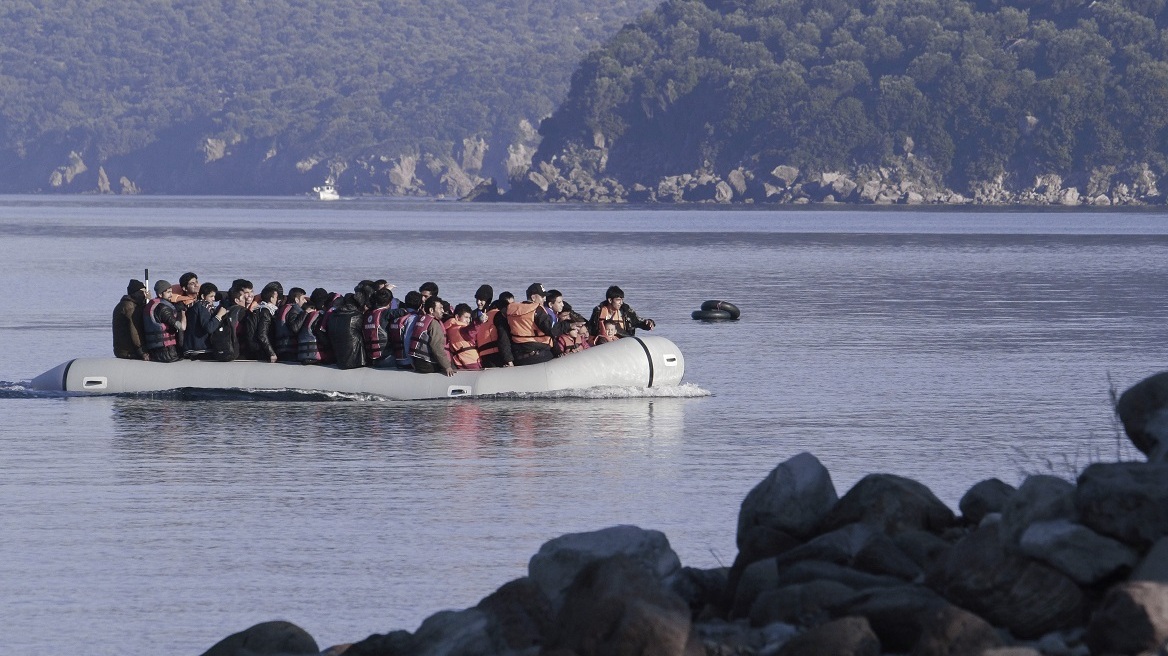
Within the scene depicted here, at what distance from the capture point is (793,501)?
12.2m

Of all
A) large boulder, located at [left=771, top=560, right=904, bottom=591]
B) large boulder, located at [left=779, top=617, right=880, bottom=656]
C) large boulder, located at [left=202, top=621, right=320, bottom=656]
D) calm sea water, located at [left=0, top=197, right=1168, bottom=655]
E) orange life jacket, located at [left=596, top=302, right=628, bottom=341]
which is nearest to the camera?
large boulder, located at [left=779, top=617, right=880, bottom=656]

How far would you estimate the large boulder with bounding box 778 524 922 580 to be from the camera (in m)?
11.0

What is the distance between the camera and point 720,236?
105312mm

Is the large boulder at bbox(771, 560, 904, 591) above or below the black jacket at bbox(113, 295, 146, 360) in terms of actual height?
below

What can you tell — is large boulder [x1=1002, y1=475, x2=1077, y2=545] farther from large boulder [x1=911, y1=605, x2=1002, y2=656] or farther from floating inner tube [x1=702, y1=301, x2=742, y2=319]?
floating inner tube [x1=702, y1=301, x2=742, y2=319]

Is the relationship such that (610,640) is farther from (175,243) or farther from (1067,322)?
(175,243)

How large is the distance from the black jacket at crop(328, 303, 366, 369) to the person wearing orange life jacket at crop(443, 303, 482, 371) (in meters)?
1.06

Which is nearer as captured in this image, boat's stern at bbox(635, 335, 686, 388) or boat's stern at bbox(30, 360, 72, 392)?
→ boat's stern at bbox(635, 335, 686, 388)

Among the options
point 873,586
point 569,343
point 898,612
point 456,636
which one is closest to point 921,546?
point 873,586

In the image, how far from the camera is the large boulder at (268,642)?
1096 cm

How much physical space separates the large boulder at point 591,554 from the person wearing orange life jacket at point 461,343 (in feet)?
40.5

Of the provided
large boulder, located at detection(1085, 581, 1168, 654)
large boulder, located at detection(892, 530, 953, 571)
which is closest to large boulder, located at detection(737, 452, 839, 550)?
large boulder, located at detection(892, 530, 953, 571)

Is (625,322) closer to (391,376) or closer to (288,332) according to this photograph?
(391,376)

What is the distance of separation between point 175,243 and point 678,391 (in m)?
68.4
